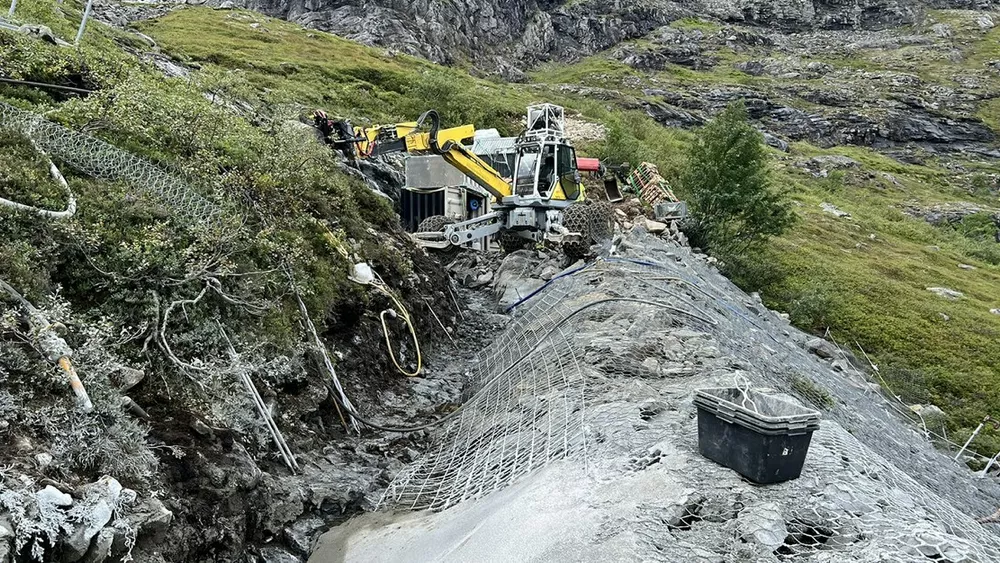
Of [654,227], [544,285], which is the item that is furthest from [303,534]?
[654,227]

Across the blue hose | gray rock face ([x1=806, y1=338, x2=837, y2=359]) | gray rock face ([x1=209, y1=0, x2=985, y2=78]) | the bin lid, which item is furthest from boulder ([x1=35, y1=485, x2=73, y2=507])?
gray rock face ([x1=209, y1=0, x2=985, y2=78])

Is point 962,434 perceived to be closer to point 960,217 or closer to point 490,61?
point 960,217

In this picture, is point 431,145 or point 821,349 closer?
point 431,145

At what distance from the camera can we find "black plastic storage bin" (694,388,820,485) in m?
3.73

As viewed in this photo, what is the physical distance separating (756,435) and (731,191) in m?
18.7

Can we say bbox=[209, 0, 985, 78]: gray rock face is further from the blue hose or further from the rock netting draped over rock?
the rock netting draped over rock

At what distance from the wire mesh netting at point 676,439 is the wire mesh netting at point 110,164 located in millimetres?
3547

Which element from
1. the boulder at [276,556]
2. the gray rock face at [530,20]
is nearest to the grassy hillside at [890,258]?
the gray rock face at [530,20]

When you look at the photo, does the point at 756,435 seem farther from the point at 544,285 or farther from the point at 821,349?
the point at 821,349

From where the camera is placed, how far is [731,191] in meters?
20.9

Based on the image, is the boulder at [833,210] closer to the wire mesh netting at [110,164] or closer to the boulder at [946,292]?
the boulder at [946,292]

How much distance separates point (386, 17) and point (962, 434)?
72.8 metres

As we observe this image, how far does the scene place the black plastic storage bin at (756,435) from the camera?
3.73 m

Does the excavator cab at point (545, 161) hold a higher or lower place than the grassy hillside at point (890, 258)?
higher
